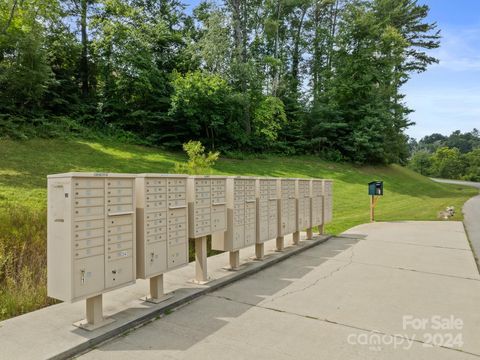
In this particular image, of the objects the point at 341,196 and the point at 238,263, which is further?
the point at 341,196

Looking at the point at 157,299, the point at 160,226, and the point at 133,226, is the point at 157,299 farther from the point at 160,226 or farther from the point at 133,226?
the point at 133,226

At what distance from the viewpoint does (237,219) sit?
18.1 feet

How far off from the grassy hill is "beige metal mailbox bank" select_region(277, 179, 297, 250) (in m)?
3.57

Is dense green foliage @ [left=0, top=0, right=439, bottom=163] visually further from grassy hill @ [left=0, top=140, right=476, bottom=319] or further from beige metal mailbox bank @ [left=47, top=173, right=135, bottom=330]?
beige metal mailbox bank @ [left=47, top=173, right=135, bottom=330]

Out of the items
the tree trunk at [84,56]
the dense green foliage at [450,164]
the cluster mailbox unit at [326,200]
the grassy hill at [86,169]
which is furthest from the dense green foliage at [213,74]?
the dense green foliage at [450,164]

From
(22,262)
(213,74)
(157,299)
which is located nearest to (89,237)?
(157,299)

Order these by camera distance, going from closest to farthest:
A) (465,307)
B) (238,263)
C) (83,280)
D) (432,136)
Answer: (83,280)
(465,307)
(238,263)
(432,136)

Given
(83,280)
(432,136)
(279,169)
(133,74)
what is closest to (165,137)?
(133,74)

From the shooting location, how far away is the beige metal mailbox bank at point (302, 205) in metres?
7.58

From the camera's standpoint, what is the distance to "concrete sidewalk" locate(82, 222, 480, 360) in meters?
3.12

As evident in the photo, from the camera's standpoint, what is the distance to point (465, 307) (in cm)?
423

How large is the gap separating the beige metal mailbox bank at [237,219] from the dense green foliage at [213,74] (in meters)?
14.3

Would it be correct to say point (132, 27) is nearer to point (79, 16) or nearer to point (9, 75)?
point (79, 16)

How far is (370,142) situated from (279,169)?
9.27 m
